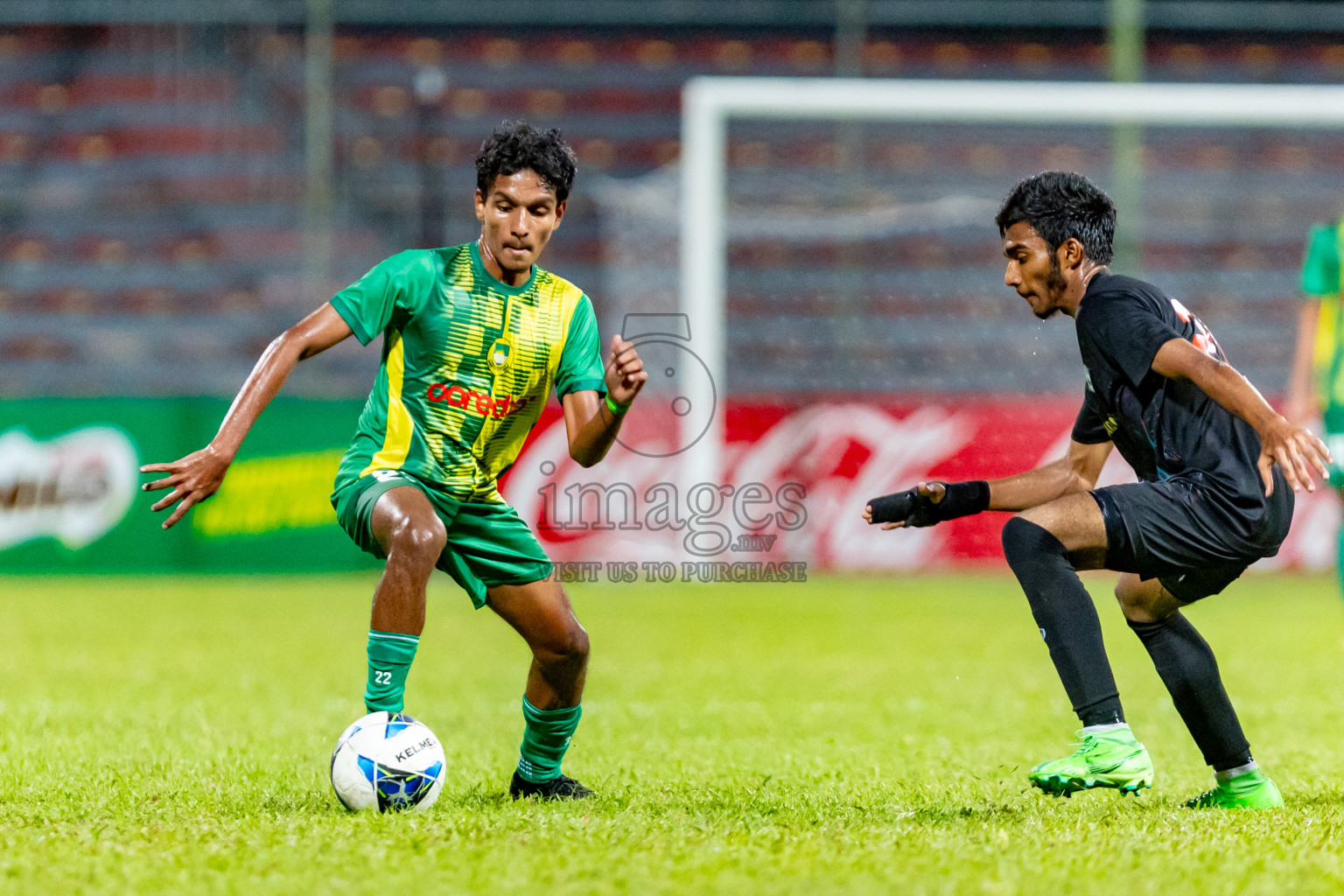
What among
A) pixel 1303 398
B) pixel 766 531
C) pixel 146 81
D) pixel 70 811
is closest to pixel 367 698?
pixel 70 811

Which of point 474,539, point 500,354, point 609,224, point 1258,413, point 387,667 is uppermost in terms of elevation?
point 609,224

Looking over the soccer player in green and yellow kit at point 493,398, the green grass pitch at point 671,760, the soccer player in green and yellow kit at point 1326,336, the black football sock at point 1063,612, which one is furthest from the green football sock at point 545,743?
the soccer player in green and yellow kit at point 1326,336

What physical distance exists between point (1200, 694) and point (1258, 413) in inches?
37.5

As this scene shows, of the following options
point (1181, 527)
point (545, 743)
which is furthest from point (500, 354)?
point (1181, 527)

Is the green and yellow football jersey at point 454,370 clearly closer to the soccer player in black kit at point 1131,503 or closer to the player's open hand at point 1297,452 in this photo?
the soccer player in black kit at point 1131,503

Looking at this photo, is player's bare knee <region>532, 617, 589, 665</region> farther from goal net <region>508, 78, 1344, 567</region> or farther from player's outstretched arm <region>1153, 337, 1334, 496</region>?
goal net <region>508, 78, 1344, 567</region>

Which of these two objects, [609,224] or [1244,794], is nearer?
[1244,794]

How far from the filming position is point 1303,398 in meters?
6.86

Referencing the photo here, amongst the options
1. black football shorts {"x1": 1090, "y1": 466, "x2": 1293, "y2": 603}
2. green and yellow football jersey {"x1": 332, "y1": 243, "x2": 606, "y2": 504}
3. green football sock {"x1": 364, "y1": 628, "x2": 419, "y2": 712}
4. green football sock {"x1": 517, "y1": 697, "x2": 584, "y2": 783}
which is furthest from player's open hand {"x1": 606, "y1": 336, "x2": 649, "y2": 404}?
black football shorts {"x1": 1090, "y1": 466, "x2": 1293, "y2": 603}

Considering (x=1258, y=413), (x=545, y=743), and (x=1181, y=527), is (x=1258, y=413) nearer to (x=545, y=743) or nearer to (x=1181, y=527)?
(x=1181, y=527)

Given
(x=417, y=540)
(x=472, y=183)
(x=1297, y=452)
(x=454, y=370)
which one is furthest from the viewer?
(x=472, y=183)

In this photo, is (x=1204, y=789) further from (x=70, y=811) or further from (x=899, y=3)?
(x=899, y=3)

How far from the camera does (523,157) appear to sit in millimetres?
4262

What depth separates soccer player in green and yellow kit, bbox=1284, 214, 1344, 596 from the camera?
22.6ft
